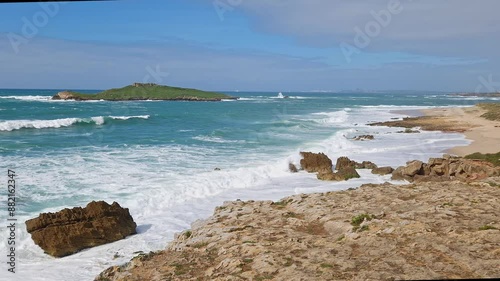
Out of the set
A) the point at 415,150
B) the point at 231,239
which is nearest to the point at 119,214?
the point at 231,239

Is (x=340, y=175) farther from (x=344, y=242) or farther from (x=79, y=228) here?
(x=79, y=228)

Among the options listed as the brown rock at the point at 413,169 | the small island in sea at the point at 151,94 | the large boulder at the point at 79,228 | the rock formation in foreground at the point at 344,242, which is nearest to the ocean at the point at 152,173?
the large boulder at the point at 79,228

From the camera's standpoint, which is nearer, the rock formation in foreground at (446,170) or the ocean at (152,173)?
the ocean at (152,173)

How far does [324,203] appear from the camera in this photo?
41.3ft

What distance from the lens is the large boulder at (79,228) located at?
1121 centimetres

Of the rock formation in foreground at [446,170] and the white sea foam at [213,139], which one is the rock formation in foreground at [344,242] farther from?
the white sea foam at [213,139]

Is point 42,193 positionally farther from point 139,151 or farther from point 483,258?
point 483,258

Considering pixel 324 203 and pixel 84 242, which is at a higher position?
pixel 324 203

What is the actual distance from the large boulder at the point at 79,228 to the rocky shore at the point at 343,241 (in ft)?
6.61

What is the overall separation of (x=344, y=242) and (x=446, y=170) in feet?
38.4

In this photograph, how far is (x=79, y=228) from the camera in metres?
→ 11.7

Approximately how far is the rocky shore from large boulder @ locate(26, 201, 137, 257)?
202cm

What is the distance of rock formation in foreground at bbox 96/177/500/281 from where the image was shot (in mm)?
7574

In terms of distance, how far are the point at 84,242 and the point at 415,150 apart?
78.1 ft
